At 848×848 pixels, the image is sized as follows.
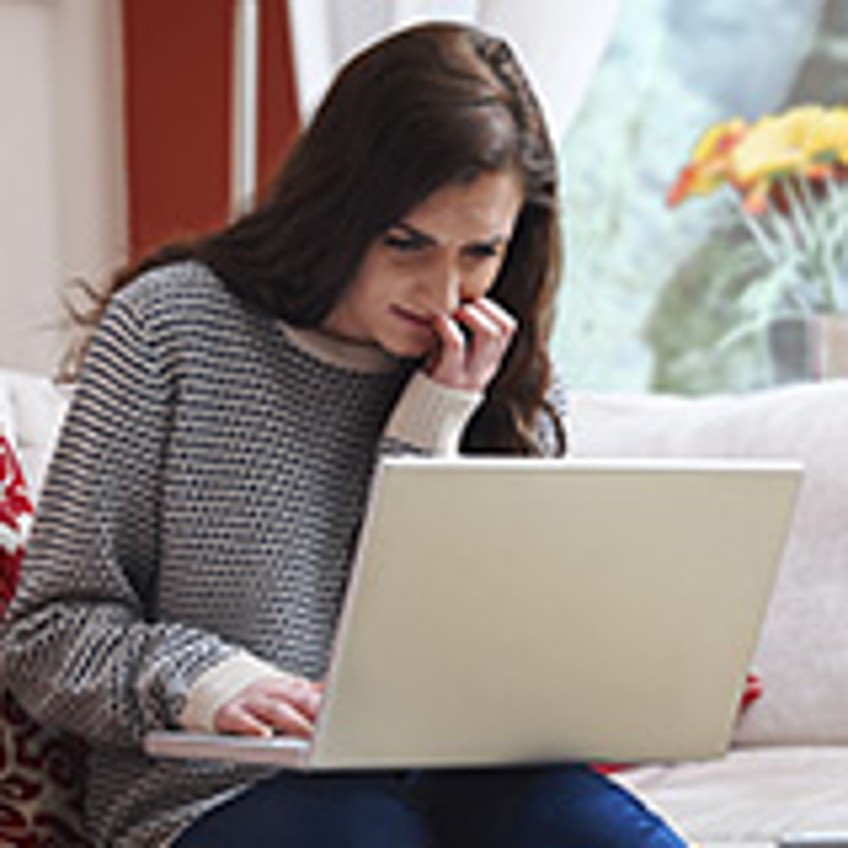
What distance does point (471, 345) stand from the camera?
185 cm

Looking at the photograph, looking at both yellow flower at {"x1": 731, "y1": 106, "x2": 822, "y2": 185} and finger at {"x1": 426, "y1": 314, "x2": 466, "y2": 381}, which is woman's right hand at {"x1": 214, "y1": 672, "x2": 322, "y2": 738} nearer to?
finger at {"x1": 426, "y1": 314, "x2": 466, "y2": 381}

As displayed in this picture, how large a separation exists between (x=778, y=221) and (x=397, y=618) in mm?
2218

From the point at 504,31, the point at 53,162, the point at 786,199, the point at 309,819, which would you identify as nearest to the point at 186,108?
the point at 53,162

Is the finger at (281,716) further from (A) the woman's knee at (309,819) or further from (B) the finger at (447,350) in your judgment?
(B) the finger at (447,350)

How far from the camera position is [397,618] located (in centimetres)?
145

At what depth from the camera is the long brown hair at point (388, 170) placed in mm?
1769

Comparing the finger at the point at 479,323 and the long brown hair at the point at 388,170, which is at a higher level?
the long brown hair at the point at 388,170

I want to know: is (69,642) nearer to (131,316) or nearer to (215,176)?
(131,316)

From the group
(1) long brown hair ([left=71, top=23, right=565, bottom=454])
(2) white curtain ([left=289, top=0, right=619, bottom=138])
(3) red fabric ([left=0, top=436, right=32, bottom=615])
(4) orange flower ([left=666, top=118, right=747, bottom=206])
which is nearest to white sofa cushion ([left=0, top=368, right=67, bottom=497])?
(3) red fabric ([left=0, top=436, right=32, bottom=615])

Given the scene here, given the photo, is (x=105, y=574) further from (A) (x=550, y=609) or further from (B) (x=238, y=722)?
(A) (x=550, y=609)

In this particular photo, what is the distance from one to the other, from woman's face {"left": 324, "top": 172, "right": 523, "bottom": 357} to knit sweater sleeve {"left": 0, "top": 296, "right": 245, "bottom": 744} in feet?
0.63

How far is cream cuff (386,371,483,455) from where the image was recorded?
1.84m

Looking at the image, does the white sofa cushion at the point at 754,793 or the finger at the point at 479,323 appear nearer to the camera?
the finger at the point at 479,323

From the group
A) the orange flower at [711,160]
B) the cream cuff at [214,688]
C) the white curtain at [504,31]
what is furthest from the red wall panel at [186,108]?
the cream cuff at [214,688]
